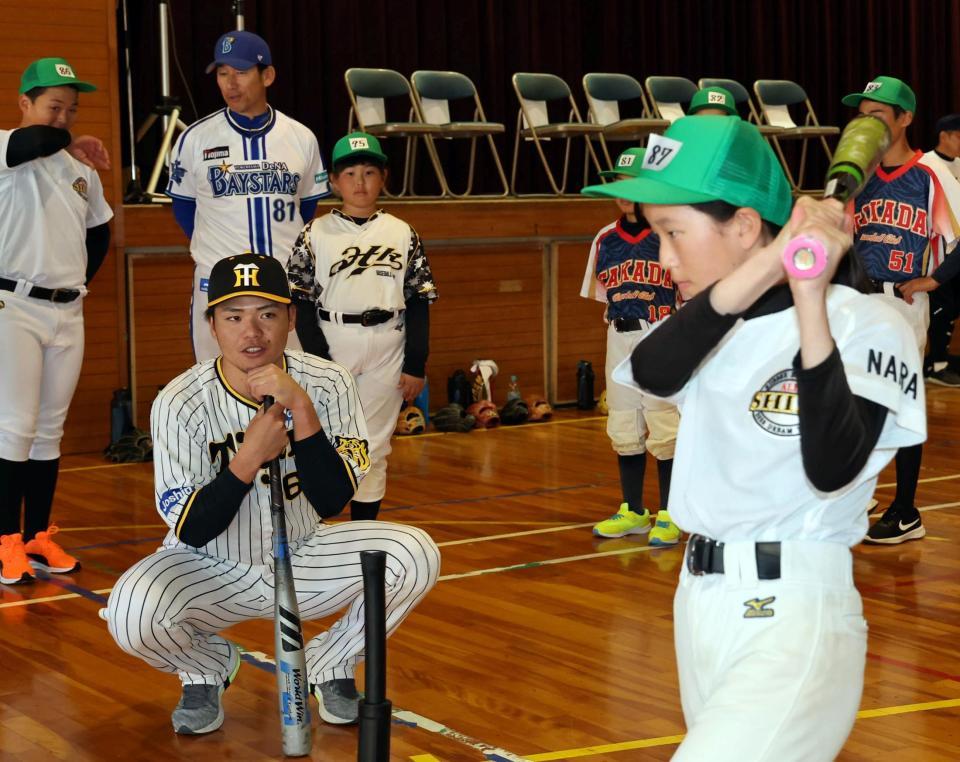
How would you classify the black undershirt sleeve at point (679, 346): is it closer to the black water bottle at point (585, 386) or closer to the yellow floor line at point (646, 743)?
the yellow floor line at point (646, 743)

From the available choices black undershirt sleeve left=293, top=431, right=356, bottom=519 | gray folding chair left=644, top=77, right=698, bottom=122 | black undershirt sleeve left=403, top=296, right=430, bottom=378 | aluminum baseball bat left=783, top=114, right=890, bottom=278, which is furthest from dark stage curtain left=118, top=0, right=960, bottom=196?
aluminum baseball bat left=783, top=114, right=890, bottom=278

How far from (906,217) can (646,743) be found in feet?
10.5

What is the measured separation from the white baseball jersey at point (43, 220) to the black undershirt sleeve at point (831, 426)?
14.5 feet

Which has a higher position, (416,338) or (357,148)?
(357,148)

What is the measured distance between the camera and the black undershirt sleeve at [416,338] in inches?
248

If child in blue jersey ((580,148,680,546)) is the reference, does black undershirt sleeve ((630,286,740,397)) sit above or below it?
above

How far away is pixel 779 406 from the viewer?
223cm

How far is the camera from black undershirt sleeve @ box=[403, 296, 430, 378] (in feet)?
20.7

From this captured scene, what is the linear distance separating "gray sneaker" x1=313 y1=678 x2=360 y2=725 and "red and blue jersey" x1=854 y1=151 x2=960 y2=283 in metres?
3.29

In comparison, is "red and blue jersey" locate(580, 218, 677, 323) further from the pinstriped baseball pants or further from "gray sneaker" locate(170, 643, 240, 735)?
"gray sneaker" locate(170, 643, 240, 735)

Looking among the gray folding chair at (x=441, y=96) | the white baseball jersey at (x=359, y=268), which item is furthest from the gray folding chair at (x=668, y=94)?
the white baseball jersey at (x=359, y=268)

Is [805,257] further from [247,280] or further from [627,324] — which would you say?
[627,324]

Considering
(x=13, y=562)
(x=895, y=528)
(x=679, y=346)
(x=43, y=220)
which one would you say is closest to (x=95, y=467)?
(x=13, y=562)

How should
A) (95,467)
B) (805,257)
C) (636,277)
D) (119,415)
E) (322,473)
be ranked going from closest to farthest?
(805,257) → (322,473) → (636,277) → (95,467) → (119,415)
